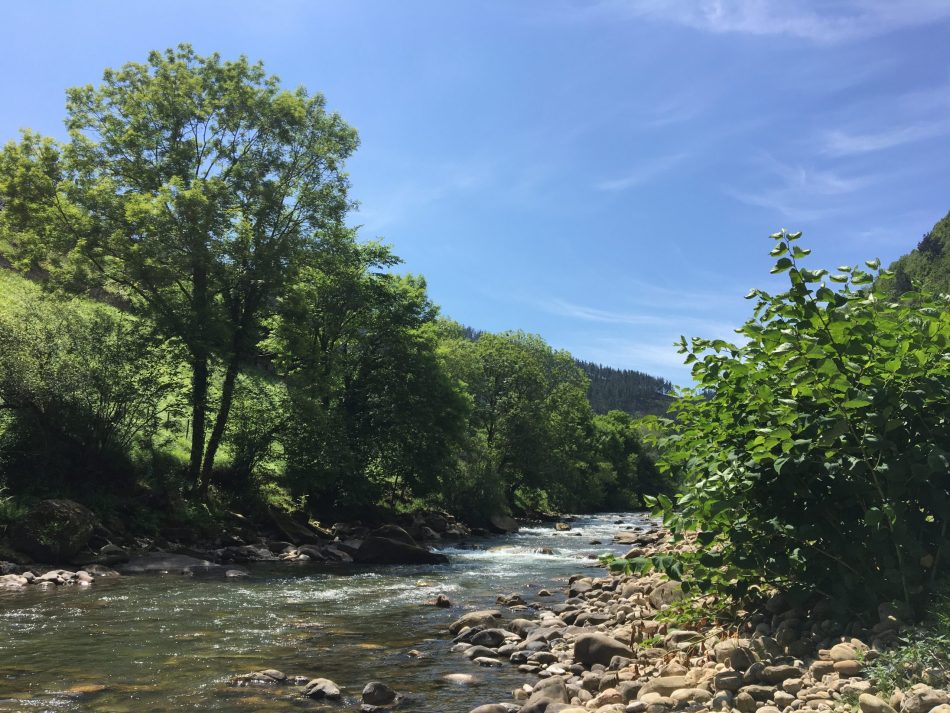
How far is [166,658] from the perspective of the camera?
9.38m

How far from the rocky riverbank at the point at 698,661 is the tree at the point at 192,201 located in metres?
18.4

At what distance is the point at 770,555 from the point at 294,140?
89.9 ft

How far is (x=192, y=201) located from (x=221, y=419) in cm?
867

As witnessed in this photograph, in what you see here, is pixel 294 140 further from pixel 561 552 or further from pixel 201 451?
pixel 561 552

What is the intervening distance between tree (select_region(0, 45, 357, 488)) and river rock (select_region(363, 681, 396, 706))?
18713 millimetres

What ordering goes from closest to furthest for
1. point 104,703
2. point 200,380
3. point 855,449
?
1. point 855,449
2. point 104,703
3. point 200,380

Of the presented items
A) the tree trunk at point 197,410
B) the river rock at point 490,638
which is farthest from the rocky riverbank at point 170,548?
the river rock at point 490,638

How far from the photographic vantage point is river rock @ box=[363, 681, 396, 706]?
25.4 feet

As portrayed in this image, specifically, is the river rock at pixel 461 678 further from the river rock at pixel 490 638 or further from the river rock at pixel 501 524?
the river rock at pixel 501 524

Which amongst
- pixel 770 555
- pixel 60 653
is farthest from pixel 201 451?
pixel 770 555

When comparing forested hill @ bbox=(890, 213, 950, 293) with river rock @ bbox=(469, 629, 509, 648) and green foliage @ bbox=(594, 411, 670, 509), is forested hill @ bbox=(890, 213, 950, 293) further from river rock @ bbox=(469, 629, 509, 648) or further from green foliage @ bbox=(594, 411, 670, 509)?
river rock @ bbox=(469, 629, 509, 648)

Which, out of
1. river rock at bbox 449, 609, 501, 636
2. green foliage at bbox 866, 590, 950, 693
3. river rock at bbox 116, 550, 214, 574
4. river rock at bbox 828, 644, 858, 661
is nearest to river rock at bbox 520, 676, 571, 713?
river rock at bbox 828, 644, 858, 661

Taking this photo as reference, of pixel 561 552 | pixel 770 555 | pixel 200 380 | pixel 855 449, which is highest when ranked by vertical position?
pixel 200 380

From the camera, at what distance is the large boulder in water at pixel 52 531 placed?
679 inches
